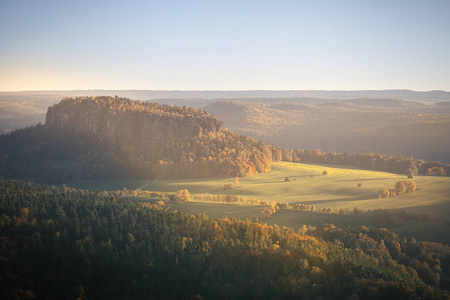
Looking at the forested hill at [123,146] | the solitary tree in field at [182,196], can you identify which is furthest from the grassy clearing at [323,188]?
the solitary tree in field at [182,196]

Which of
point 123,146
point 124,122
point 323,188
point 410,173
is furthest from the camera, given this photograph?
point 124,122

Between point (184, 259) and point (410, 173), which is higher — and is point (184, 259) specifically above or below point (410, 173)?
below

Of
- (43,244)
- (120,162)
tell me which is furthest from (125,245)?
(120,162)

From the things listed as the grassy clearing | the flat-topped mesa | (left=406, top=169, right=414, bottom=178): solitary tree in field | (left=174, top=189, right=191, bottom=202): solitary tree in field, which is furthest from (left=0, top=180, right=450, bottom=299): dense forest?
the flat-topped mesa

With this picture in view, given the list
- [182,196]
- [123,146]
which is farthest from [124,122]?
[182,196]

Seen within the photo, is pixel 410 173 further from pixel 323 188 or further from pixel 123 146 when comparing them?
pixel 123 146

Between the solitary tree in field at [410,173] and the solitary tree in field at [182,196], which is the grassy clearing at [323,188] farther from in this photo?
the solitary tree in field at [182,196]

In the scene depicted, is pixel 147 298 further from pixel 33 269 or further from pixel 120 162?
pixel 120 162
